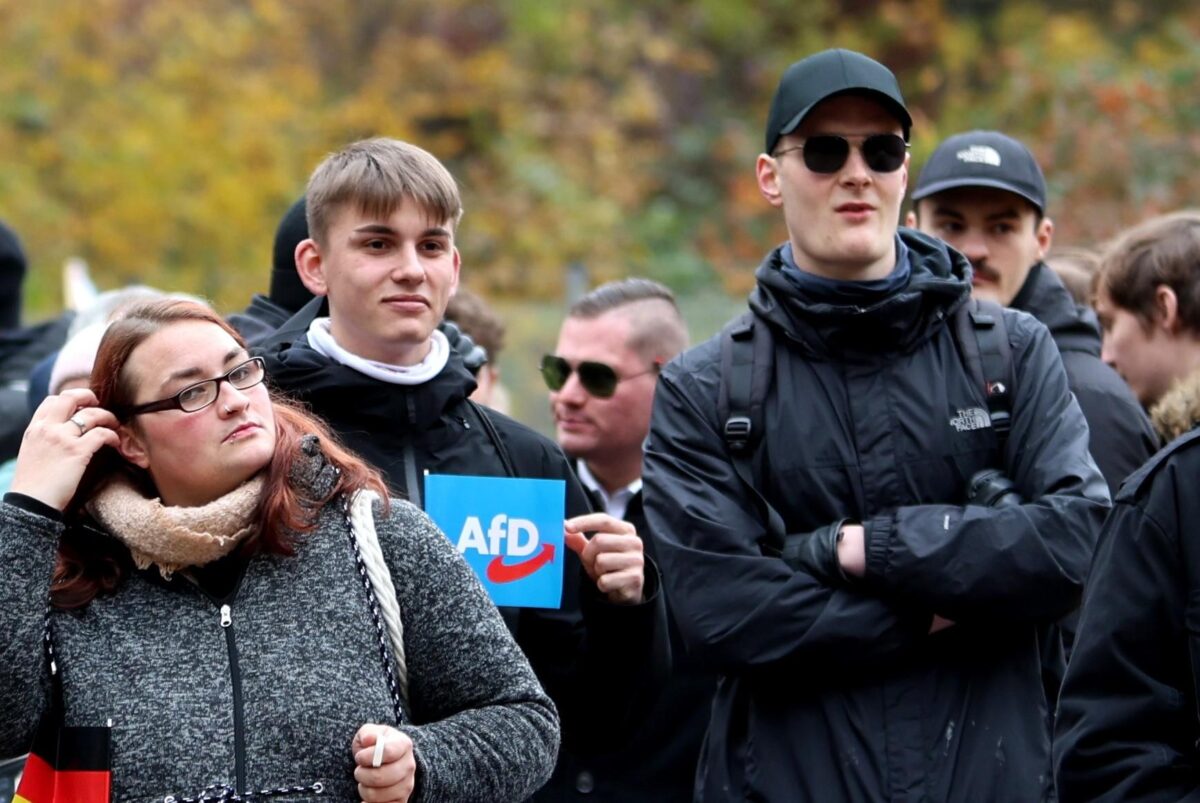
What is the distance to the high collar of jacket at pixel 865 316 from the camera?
13.9 feet

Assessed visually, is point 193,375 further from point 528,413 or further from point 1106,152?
point 1106,152

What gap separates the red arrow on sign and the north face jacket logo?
992mm

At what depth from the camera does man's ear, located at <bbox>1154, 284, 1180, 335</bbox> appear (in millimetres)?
5359

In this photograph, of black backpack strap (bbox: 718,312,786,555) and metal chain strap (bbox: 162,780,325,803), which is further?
black backpack strap (bbox: 718,312,786,555)

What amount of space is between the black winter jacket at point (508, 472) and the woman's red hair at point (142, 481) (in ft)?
1.44

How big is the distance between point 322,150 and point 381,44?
3389mm

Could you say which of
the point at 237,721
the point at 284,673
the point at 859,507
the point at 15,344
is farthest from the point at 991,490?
the point at 15,344

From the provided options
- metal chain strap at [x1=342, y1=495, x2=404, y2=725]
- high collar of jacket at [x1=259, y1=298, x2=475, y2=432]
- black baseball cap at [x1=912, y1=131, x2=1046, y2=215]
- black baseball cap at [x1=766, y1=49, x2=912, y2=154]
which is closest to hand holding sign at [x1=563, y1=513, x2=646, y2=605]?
high collar of jacket at [x1=259, y1=298, x2=475, y2=432]

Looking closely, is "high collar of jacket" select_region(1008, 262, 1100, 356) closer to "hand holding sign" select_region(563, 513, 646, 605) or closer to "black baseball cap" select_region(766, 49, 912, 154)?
"black baseball cap" select_region(766, 49, 912, 154)

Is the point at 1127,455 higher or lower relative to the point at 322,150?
lower

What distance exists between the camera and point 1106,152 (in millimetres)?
15469

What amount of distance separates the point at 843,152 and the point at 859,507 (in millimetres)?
881

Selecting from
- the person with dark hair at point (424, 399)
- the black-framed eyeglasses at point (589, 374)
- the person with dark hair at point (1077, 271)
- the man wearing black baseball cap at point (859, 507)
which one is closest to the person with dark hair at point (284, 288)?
the black-framed eyeglasses at point (589, 374)

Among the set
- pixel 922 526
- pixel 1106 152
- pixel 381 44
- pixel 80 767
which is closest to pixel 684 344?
pixel 922 526
